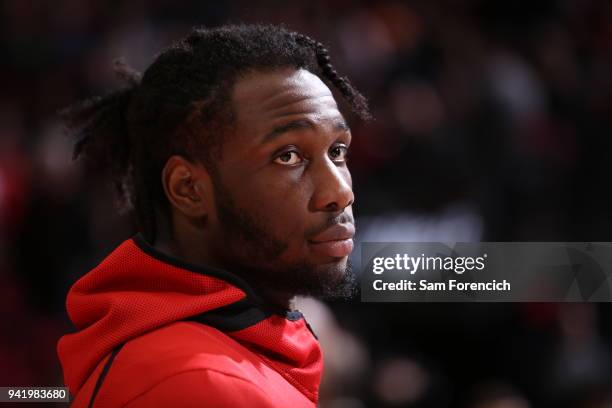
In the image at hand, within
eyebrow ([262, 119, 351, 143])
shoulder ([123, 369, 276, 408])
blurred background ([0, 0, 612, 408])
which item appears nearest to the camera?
shoulder ([123, 369, 276, 408])

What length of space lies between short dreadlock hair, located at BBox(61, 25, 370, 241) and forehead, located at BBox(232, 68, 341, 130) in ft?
0.05

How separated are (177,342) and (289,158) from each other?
1.24 feet

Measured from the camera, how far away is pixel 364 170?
391cm

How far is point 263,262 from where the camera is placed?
1712mm

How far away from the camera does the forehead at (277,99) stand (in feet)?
5.49

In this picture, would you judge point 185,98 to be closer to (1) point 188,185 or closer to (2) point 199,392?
(1) point 188,185

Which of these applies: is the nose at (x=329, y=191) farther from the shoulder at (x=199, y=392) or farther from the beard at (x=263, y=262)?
the shoulder at (x=199, y=392)

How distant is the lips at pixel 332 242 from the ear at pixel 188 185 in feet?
0.64

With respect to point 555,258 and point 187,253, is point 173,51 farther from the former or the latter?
point 555,258

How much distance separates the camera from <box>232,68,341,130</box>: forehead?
1675mm

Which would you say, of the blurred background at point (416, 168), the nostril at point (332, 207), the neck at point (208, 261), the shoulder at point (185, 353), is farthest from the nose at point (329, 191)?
the blurred background at point (416, 168)

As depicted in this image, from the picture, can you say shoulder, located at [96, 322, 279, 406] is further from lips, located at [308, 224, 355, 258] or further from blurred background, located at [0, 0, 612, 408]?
blurred background, located at [0, 0, 612, 408]

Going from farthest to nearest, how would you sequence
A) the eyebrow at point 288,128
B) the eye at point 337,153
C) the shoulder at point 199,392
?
the eye at point 337,153 → the eyebrow at point 288,128 → the shoulder at point 199,392

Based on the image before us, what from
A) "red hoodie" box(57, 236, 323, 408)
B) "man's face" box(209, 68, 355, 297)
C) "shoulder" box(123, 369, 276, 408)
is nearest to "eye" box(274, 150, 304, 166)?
"man's face" box(209, 68, 355, 297)
